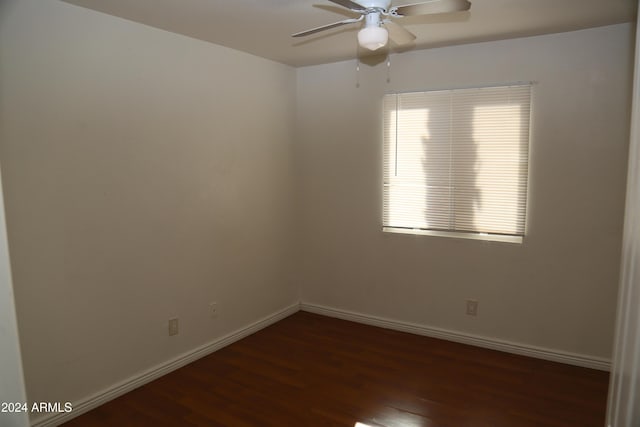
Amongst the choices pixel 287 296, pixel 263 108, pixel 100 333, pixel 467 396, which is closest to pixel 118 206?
pixel 100 333

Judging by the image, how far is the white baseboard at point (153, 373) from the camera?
259cm

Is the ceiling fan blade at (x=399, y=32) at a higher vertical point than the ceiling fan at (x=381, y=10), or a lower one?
higher

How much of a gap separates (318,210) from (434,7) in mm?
2627

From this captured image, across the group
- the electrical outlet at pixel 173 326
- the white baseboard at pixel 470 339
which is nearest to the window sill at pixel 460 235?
the white baseboard at pixel 470 339

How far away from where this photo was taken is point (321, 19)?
2758 millimetres

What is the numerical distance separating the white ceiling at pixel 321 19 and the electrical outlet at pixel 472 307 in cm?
212

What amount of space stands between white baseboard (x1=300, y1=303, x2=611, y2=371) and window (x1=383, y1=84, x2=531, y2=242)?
865 millimetres

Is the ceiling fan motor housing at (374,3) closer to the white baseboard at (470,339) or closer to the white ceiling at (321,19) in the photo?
the white ceiling at (321,19)

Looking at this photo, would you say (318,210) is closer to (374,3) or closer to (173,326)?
(173,326)

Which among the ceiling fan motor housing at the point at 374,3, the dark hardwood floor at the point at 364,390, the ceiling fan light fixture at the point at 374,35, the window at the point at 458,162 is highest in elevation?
the ceiling fan motor housing at the point at 374,3

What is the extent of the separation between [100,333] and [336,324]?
7.03 ft

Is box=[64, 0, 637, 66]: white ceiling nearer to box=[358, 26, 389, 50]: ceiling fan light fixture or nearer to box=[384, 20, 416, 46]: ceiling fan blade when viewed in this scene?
box=[384, 20, 416, 46]: ceiling fan blade

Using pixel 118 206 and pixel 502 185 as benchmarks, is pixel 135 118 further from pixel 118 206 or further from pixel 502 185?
pixel 502 185

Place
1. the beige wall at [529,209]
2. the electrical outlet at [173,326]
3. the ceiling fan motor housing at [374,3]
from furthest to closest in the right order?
the electrical outlet at [173,326] → the beige wall at [529,209] → the ceiling fan motor housing at [374,3]
